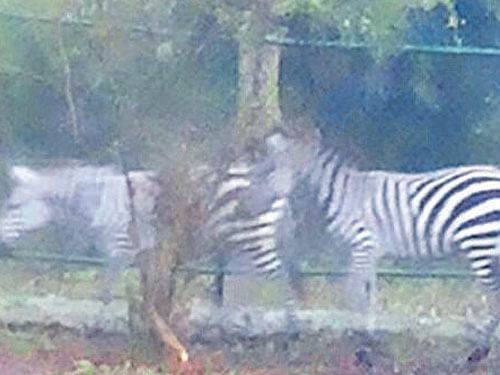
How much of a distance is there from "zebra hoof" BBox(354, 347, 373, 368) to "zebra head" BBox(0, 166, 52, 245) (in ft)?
9.31

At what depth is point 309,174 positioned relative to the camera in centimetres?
915

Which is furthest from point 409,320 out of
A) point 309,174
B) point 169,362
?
point 169,362

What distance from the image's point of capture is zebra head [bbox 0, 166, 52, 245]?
955 centimetres

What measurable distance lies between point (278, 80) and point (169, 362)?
6.65ft

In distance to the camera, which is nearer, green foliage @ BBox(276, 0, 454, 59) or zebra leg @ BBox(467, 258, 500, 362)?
green foliage @ BBox(276, 0, 454, 59)

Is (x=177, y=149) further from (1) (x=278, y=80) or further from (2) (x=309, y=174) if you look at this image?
(2) (x=309, y=174)

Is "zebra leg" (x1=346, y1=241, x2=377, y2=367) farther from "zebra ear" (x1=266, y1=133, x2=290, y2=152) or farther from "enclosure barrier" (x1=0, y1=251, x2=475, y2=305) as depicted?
"zebra ear" (x1=266, y1=133, x2=290, y2=152)

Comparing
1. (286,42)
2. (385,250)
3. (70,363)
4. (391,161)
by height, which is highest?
(286,42)

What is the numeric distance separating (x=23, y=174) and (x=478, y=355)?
3.46 meters

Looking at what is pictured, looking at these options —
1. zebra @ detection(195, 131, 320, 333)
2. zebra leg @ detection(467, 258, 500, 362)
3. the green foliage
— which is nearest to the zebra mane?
zebra @ detection(195, 131, 320, 333)

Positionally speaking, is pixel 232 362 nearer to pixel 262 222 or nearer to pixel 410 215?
pixel 262 222

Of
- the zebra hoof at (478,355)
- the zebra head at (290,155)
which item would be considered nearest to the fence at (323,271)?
the zebra head at (290,155)

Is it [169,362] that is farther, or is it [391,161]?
[391,161]

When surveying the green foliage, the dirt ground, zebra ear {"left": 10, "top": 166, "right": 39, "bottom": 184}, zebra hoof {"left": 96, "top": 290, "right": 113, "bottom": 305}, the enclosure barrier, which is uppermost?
the green foliage
